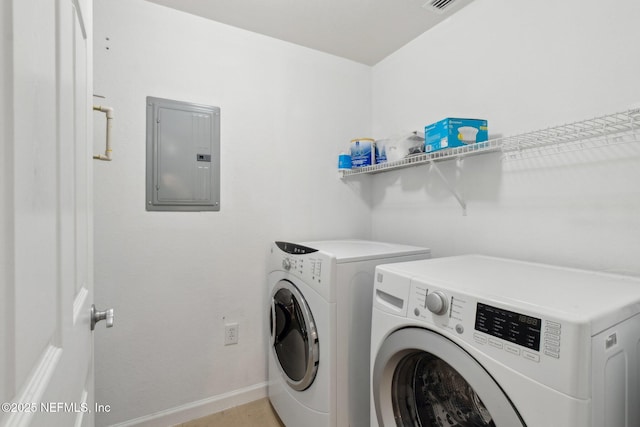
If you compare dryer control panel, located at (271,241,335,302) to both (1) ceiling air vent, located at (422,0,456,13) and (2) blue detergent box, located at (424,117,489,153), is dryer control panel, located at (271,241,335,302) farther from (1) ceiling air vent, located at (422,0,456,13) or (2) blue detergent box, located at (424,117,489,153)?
(1) ceiling air vent, located at (422,0,456,13)

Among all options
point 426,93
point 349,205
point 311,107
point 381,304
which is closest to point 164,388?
point 381,304

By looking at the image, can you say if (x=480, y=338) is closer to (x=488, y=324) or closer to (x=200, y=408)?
(x=488, y=324)

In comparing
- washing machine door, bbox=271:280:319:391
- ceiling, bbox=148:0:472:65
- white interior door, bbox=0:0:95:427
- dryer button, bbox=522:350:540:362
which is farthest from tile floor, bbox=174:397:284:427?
ceiling, bbox=148:0:472:65

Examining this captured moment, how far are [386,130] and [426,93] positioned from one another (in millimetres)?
402

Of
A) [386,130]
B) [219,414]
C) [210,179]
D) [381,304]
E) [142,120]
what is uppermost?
[386,130]

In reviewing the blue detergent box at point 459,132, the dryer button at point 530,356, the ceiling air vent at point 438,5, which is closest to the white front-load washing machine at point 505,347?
the dryer button at point 530,356

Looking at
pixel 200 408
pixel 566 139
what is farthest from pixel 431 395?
pixel 200 408

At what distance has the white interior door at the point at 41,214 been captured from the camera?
0.30 metres

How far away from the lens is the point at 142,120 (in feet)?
5.07

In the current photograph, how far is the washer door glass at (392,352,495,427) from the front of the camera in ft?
2.87

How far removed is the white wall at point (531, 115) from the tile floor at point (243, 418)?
1392mm

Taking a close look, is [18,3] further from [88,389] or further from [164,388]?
[164,388]

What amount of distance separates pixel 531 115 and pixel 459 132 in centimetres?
31

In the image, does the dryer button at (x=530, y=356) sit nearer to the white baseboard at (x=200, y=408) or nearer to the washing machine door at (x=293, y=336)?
the washing machine door at (x=293, y=336)
